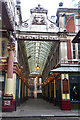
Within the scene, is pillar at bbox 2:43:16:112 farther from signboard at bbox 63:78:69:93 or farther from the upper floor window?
the upper floor window

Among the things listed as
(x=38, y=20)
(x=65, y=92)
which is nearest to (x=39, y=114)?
(x=65, y=92)

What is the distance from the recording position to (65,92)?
15.6 meters

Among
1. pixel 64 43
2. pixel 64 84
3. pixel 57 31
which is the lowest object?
pixel 64 84

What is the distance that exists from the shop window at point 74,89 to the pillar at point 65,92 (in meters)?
0.62

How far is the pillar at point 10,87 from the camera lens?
45.8 ft

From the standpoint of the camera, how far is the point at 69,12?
742 inches

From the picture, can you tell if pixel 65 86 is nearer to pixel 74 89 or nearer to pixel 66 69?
pixel 74 89

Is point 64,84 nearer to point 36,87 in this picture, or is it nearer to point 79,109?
point 79,109

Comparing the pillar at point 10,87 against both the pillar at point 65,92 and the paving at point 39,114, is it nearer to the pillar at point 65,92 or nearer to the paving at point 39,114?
the paving at point 39,114

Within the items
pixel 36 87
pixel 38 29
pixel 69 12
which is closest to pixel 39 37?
pixel 38 29

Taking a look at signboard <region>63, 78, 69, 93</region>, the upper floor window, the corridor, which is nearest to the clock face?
the upper floor window

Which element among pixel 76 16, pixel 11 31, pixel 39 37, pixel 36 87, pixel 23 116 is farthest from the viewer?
pixel 36 87

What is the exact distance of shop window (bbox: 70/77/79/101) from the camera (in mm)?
16016

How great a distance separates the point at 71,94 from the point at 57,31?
772 centimetres
